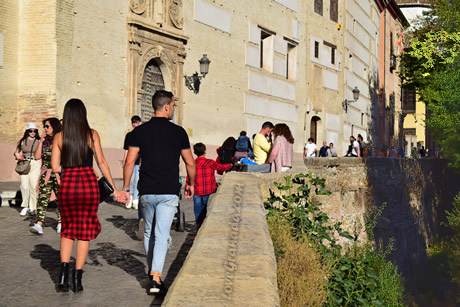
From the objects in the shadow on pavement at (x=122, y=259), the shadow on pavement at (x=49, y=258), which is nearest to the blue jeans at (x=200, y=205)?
the shadow on pavement at (x=122, y=259)

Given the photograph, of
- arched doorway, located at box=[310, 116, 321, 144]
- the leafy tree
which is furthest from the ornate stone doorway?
arched doorway, located at box=[310, 116, 321, 144]

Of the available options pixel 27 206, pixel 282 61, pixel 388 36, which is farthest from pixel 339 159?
pixel 388 36

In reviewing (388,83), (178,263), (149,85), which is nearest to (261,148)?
(178,263)

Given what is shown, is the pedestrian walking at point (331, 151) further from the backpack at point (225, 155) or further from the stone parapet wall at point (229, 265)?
the stone parapet wall at point (229, 265)

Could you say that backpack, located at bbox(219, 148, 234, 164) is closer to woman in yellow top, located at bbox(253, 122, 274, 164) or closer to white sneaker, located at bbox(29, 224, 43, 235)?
woman in yellow top, located at bbox(253, 122, 274, 164)

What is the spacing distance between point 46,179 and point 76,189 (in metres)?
3.98

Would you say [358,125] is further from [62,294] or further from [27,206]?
[62,294]

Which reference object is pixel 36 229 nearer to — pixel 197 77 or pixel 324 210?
pixel 324 210

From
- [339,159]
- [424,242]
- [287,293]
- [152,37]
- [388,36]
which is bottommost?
[424,242]

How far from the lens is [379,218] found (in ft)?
87.7

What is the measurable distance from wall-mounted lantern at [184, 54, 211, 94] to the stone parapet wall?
1599 cm

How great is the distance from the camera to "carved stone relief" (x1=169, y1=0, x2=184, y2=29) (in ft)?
70.7

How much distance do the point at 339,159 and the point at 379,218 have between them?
5947 millimetres

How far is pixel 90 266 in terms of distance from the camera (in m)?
7.30
